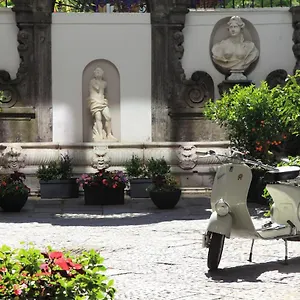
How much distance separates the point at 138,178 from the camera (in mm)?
13867

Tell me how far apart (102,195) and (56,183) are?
1238mm

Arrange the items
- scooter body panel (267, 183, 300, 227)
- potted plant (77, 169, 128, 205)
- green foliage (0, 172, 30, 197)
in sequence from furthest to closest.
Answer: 1. potted plant (77, 169, 128, 205)
2. green foliage (0, 172, 30, 197)
3. scooter body panel (267, 183, 300, 227)

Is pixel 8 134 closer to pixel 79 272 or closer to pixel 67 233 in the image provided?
pixel 67 233

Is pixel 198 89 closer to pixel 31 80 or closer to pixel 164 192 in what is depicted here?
pixel 31 80

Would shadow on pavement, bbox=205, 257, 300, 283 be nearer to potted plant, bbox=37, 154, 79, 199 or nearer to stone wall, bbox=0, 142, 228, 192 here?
potted plant, bbox=37, 154, 79, 199

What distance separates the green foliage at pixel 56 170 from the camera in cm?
1379

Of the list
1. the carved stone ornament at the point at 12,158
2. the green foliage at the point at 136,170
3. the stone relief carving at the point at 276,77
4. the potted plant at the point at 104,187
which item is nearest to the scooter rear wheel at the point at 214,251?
the potted plant at the point at 104,187

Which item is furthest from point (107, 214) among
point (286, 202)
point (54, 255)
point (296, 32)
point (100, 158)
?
point (54, 255)

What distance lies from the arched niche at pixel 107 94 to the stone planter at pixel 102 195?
7.75ft

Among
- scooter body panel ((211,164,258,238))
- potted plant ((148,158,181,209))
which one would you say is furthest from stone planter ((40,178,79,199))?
scooter body panel ((211,164,258,238))

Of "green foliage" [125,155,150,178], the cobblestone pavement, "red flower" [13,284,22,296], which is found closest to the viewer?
"red flower" [13,284,22,296]

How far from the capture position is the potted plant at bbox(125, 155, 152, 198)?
545 inches

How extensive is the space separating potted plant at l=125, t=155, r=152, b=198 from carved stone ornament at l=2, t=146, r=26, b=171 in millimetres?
1813

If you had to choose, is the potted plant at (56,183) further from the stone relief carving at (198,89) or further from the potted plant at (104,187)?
the stone relief carving at (198,89)
